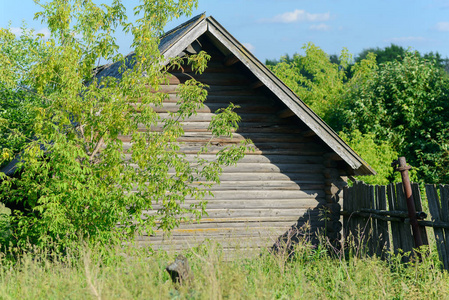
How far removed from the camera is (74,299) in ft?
17.0

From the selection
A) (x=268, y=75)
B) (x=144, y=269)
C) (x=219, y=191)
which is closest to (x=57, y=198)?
(x=144, y=269)

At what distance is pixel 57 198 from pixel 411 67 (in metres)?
18.2

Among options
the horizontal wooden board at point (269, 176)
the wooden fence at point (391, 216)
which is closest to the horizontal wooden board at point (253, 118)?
the horizontal wooden board at point (269, 176)

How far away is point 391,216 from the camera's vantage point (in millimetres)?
9062

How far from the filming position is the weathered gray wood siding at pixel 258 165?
10945 millimetres

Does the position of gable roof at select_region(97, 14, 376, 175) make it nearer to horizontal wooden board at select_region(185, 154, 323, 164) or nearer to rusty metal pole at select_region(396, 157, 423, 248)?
horizontal wooden board at select_region(185, 154, 323, 164)

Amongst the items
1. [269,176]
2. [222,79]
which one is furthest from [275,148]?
[222,79]

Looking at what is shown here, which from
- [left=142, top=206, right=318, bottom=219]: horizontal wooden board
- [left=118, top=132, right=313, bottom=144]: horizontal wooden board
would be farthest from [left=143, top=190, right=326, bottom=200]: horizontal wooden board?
[left=118, top=132, right=313, bottom=144]: horizontal wooden board

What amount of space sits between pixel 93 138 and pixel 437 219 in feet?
18.1

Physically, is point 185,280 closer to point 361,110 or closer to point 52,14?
point 52,14

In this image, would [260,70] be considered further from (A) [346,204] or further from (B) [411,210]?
(B) [411,210]

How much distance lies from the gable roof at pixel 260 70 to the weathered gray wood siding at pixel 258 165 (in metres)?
0.61

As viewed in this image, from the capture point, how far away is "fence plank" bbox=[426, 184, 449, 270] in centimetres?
763

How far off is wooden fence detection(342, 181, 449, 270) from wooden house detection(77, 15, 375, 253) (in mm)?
558
